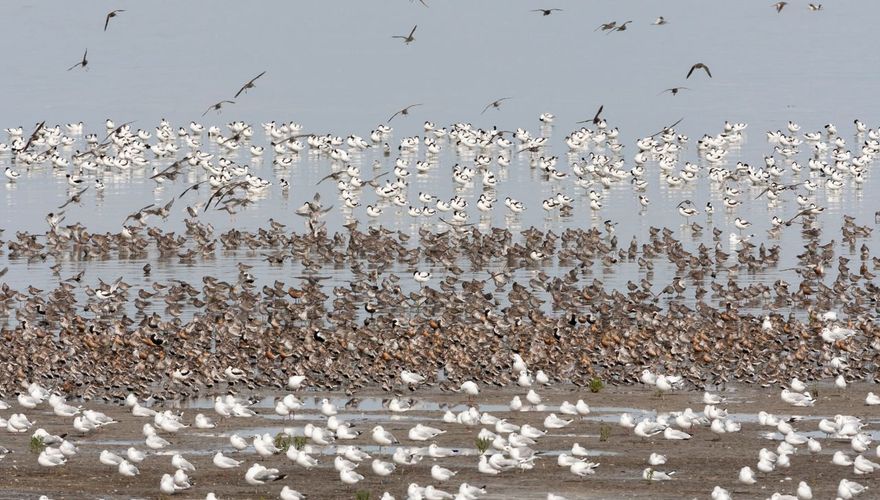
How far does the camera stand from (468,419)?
24.9 m

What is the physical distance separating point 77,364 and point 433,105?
58354 mm

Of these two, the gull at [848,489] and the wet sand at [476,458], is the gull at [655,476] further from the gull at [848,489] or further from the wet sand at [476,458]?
the gull at [848,489]

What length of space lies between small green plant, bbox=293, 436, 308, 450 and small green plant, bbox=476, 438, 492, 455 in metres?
2.29

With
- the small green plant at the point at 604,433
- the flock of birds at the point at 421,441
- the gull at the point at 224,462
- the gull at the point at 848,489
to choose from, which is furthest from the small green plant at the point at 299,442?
the gull at the point at 848,489

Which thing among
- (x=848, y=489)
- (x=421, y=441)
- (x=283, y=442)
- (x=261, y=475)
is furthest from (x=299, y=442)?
(x=848, y=489)

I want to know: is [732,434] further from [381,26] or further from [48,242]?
[381,26]

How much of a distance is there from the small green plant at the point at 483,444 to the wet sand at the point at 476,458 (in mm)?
160

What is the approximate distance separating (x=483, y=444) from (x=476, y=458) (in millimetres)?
256

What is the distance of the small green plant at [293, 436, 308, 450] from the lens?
75.1 feet

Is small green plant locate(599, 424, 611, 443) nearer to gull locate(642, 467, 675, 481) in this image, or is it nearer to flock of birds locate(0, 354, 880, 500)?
flock of birds locate(0, 354, 880, 500)

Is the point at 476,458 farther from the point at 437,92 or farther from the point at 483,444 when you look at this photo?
the point at 437,92

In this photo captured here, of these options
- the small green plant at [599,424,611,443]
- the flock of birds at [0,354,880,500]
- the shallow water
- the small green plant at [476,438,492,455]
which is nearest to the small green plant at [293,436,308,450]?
the flock of birds at [0,354,880,500]

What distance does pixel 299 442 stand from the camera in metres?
23.1

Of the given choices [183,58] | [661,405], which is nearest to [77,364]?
[661,405]
